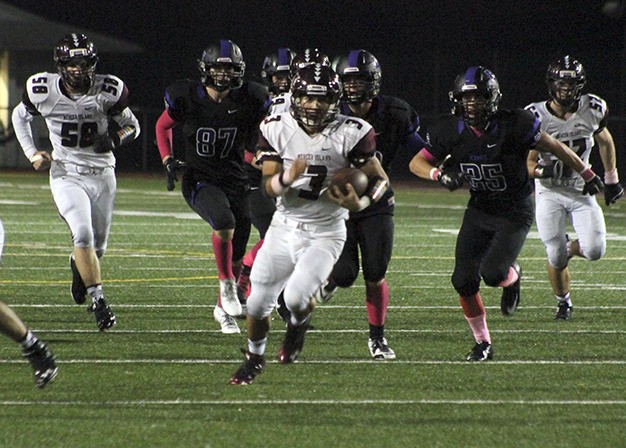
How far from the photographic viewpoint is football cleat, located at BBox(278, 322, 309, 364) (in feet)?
20.4

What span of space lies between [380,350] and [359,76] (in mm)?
1323

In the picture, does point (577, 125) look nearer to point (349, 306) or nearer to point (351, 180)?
point (349, 306)

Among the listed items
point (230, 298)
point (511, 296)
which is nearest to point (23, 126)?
point (230, 298)

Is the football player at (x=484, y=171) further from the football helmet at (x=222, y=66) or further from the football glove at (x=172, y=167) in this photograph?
the football glove at (x=172, y=167)

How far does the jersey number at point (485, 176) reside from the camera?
22.0 feet

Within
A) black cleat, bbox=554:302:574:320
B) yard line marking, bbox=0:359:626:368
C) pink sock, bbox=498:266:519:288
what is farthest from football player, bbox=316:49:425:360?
black cleat, bbox=554:302:574:320

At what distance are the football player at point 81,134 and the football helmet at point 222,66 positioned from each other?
1.93 feet

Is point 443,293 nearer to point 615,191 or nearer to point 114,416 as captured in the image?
point 615,191

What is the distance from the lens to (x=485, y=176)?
22.1 feet

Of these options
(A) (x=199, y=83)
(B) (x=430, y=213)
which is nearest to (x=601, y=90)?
(B) (x=430, y=213)

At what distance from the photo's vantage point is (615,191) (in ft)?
27.0

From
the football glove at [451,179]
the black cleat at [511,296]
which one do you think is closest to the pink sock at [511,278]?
the black cleat at [511,296]

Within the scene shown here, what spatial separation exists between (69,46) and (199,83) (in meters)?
0.77

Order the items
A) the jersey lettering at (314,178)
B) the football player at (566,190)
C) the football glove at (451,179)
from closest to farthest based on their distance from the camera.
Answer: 1. the jersey lettering at (314,178)
2. the football glove at (451,179)
3. the football player at (566,190)
